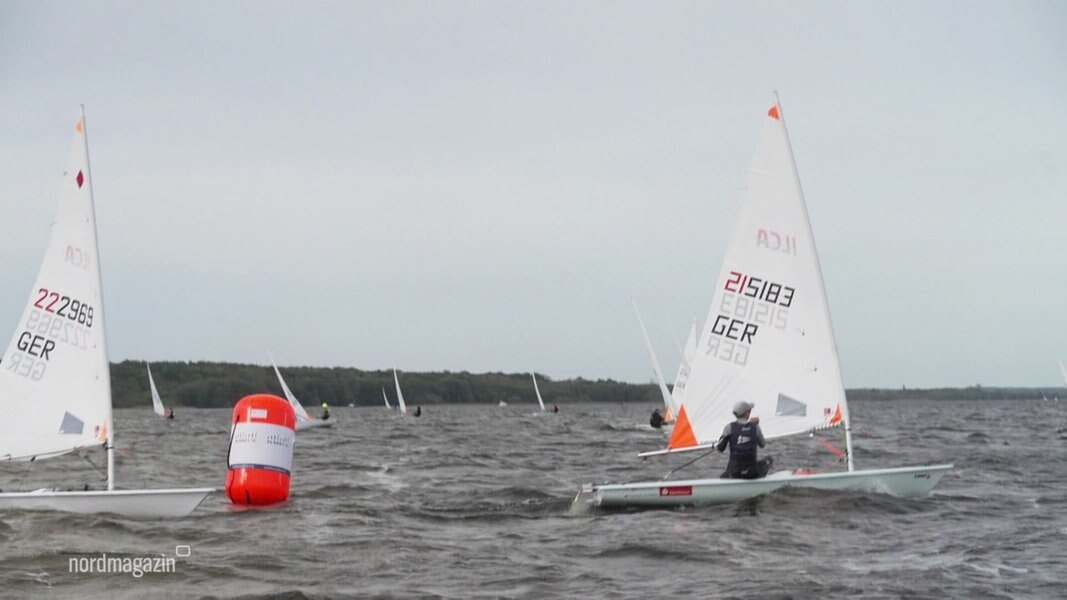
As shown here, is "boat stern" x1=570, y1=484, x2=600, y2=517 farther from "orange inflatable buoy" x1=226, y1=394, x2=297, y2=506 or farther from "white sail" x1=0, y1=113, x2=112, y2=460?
"white sail" x1=0, y1=113, x2=112, y2=460

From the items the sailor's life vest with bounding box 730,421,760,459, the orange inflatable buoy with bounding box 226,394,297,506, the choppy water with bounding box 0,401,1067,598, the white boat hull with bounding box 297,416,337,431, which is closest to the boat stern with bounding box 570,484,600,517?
the choppy water with bounding box 0,401,1067,598

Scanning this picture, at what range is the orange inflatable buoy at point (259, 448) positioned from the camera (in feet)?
45.6

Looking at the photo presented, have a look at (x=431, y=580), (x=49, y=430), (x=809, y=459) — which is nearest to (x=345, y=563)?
(x=431, y=580)

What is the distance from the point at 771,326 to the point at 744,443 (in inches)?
72.5

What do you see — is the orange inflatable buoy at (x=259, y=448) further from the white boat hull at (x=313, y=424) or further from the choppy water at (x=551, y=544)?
the white boat hull at (x=313, y=424)

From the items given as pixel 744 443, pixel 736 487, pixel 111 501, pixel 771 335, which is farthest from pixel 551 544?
pixel 111 501

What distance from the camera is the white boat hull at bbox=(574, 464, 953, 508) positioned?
46.0 ft

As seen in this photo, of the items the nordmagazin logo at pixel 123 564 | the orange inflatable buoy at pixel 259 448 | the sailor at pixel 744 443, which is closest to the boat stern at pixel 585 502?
the sailor at pixel 744 443

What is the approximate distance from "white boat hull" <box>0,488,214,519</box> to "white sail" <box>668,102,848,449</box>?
6370mm

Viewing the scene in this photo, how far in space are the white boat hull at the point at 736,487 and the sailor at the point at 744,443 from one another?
186 mm

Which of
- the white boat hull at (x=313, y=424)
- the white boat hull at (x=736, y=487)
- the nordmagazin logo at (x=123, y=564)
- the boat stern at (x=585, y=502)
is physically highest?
the white boat hull at (x=313, y=424)

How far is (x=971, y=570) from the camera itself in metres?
10.4

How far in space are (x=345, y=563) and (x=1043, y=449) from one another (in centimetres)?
2197

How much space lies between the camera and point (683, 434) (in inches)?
603
